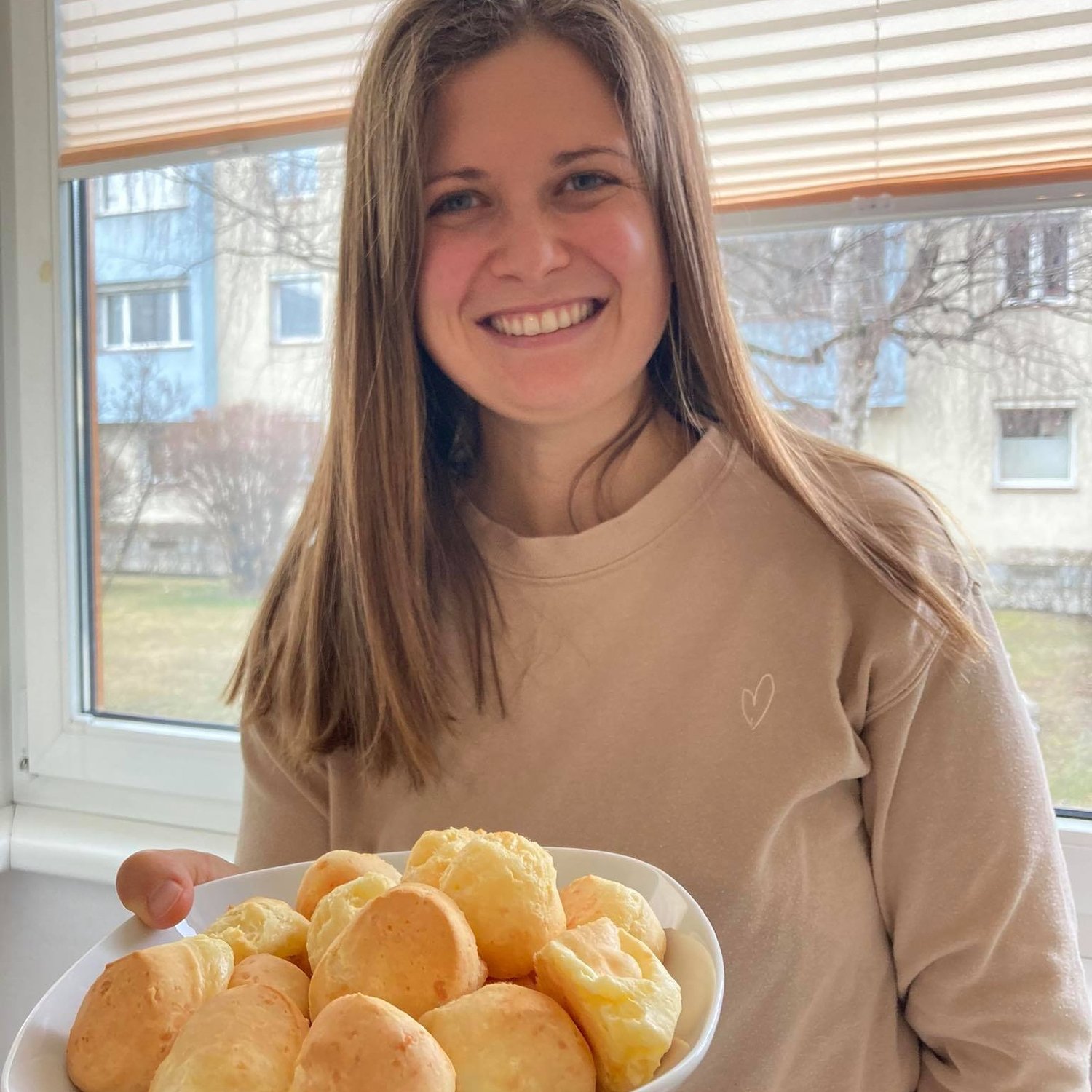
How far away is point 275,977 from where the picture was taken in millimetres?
511

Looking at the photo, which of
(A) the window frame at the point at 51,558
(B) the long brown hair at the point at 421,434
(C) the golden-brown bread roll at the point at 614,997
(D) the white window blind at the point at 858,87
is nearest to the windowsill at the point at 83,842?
(A) the window frame at the point at 51,558

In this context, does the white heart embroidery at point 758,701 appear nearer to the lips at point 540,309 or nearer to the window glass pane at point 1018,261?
the lips at point 540,309

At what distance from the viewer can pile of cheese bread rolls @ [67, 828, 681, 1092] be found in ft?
1.42

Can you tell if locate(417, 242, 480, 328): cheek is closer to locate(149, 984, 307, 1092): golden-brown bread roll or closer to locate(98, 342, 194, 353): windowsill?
locate(149, 984, 307, 1092): golden-brown bread roll

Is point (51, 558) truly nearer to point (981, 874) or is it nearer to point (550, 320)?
point (550, 320)

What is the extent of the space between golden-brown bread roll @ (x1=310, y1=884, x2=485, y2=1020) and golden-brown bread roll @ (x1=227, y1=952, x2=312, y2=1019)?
0.02 m

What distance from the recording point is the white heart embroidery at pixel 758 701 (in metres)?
0.89

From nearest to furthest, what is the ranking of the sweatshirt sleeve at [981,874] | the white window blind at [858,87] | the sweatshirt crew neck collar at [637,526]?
the sweatshirt sleeve at [981,874] → the sweatshirt crew neck collar at [637,526] → the white window blind at [858,87]

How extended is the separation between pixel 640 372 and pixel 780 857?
0.46 m

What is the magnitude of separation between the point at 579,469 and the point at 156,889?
56 cm

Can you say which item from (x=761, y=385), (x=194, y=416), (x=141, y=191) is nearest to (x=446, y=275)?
(x=761, y=385)

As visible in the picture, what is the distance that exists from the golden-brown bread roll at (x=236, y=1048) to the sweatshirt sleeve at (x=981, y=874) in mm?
578

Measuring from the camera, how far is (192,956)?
52 cm

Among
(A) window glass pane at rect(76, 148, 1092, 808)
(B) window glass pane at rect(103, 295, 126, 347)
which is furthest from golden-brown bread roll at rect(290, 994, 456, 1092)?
(B) window glass pane at rect(103, 295, 126, 347)
